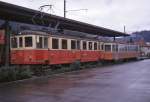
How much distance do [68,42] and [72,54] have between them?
1566 millimetres

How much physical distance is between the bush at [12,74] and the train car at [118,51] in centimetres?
2194

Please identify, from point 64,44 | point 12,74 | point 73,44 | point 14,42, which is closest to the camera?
point 12,74

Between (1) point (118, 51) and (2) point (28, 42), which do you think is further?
(1) point (118, 51)

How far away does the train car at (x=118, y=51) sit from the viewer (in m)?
45.2

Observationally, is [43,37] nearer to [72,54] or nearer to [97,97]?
[72,54]

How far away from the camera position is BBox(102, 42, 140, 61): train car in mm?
45169

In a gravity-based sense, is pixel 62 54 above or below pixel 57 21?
below

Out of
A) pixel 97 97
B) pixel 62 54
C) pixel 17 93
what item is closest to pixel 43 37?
pixel 62 54

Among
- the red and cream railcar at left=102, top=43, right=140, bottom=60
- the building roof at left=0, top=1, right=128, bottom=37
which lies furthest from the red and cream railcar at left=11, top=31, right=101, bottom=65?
the red and cream railcar at left=102, top=43, right=140, bottom=60

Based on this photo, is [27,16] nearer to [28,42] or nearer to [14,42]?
[14,42]

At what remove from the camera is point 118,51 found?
4841cm

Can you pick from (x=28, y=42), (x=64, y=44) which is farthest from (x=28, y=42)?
(x=64, y=44)

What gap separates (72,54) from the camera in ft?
109

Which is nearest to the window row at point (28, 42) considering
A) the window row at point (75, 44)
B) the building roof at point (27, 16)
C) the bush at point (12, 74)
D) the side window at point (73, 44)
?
the window row at point (75, 44)
